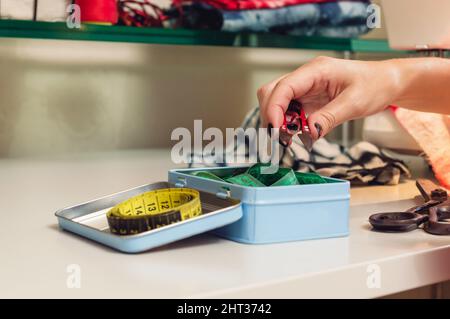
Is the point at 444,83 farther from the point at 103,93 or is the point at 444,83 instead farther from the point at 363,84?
the point at 103,93

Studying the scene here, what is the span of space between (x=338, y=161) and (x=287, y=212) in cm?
58

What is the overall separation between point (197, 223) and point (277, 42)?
119 cm

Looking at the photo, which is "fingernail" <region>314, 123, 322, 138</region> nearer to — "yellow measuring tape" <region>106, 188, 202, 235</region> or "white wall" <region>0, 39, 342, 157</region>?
"yellow measuring tape" <region>106, 188, 202, 235</region>

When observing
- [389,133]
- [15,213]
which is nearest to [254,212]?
[15,213]

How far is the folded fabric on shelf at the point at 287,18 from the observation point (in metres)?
1.78

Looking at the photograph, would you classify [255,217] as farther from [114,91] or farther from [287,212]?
[114,91]

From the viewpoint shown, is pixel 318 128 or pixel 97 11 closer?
pixel 318 128

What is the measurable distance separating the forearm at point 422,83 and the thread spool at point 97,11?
773mm

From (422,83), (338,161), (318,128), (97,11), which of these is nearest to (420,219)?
(318,128)

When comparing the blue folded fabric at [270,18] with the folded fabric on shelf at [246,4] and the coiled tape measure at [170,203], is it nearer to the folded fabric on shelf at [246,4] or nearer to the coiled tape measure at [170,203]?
the folded fabric on shelf at [246,4]

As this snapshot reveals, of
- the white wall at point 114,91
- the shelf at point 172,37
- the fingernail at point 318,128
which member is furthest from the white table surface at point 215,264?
the white wall at point 114,91

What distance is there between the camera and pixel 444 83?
1111 millimetres

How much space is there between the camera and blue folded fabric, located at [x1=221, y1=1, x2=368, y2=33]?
70.3 inches

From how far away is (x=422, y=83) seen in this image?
1.10 metres
